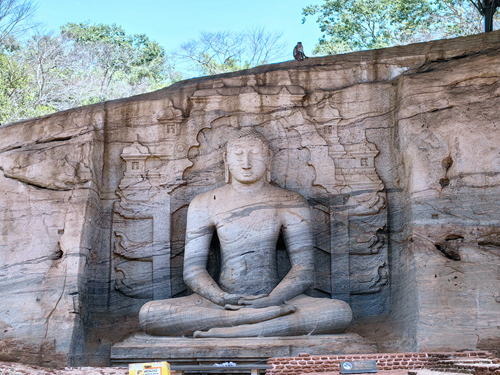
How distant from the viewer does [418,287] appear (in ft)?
25.6

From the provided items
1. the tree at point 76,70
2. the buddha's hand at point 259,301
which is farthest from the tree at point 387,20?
the buddha's hand at point 259,301

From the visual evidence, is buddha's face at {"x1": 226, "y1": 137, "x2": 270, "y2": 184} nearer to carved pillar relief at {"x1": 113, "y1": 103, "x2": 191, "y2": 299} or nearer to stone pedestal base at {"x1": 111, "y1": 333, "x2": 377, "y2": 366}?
carved pillar relief at {"x1": 113, "y1": 103, "x2": 191, "y2": 299}

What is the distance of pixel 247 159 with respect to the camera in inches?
354

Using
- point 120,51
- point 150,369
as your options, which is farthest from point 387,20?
point 150,369

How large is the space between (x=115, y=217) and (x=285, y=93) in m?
2.51

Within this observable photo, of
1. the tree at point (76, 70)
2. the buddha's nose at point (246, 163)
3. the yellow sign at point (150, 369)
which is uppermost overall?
the tree at point (76, 70)

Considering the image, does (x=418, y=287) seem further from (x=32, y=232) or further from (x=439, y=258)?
(x=32, y=232)

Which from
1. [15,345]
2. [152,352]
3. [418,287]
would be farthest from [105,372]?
[418,287]

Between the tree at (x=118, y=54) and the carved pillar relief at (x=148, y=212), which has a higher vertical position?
the tree at (x=118, y=54)

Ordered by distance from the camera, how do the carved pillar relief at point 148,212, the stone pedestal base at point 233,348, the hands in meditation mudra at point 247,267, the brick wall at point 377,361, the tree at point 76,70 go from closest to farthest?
the brick wall at point 377,361
the stone pedestal base at point 233,348
the hands in meditation mudra at point 247,267
the carved pillar relief at point 148,212
the tree at point 76,70

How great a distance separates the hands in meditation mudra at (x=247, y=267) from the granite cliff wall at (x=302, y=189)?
17.7 inches

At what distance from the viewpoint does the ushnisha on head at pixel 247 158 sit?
9.02 m

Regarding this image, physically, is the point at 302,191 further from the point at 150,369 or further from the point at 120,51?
the point at 120,51

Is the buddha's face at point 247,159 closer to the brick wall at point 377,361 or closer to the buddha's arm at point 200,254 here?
the buddha's arm at point 200,254
